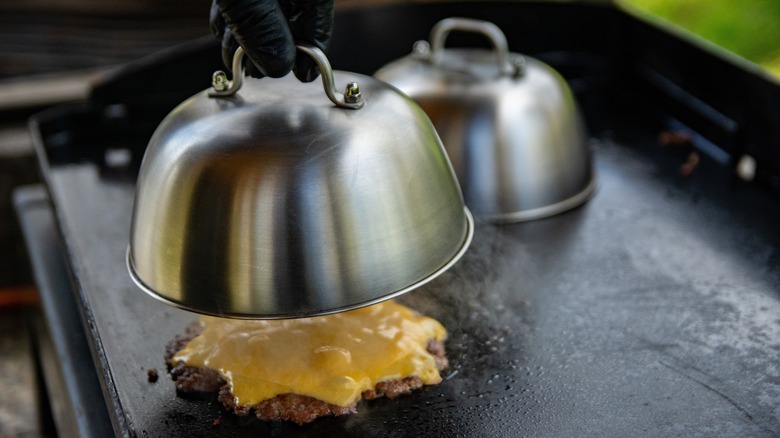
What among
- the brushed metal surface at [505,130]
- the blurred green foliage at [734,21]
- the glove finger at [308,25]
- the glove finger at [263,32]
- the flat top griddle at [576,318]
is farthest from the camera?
the blurred green foliage at [734,21]

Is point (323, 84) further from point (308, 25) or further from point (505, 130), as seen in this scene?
point (505, 130)

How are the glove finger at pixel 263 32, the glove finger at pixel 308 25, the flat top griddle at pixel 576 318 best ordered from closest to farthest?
the glove finger at pixel 263 32
the glove finger at pixel 308 25
the flat top griddle at pixel 576 318

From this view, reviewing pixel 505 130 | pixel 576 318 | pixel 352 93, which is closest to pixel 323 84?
pixel 352 93

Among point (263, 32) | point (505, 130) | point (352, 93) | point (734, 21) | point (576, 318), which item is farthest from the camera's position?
point (734, 21)

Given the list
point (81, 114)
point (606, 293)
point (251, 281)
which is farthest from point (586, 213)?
point (81, 114)

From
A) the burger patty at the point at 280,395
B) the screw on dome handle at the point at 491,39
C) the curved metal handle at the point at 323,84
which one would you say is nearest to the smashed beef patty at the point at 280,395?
the burger patty at the point at 280,395

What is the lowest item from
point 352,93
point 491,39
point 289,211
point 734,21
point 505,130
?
point 734,21

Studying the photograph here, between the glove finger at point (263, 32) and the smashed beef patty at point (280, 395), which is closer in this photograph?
the glove finger at point (263, 32)

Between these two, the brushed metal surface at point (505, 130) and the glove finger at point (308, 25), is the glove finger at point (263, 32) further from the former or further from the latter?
the brushed metal surface at point (505, 130)
